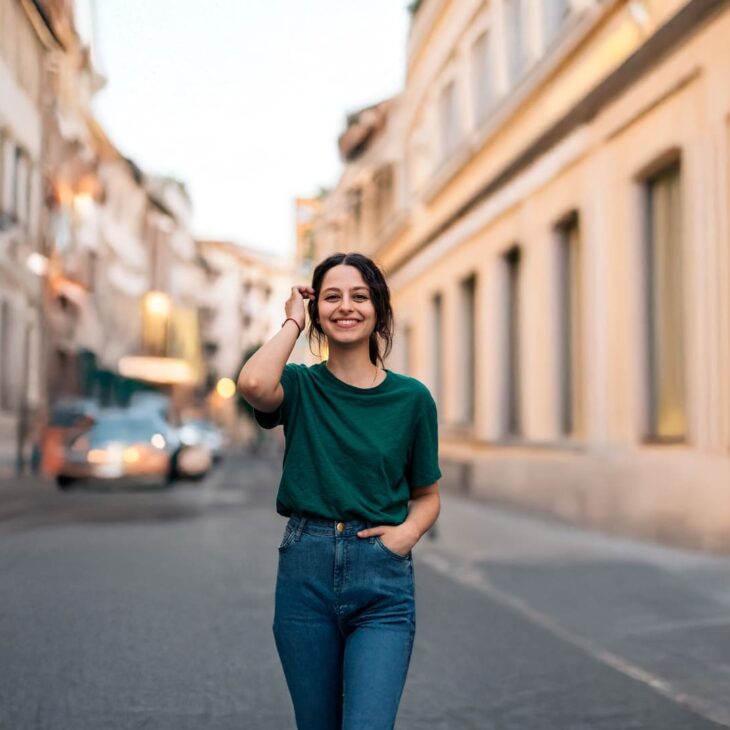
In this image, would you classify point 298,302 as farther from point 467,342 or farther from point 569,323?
point 467,342

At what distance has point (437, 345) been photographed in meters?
28.8

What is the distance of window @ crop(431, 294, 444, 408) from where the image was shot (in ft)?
93.2

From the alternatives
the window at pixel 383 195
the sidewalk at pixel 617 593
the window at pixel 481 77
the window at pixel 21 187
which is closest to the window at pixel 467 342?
the window at pixel 481 77

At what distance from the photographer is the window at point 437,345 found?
2841 centimetres

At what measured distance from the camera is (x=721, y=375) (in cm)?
1258

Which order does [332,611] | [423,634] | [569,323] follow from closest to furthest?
1. [332,611]
2. [423,634]
3. [569,323]

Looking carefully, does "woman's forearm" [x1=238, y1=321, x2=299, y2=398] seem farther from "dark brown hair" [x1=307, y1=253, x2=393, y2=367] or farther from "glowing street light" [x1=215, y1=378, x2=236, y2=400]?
"glowing street light" [x1=215, y1=378, x2=236, y2=400]

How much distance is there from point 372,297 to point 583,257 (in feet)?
46.2

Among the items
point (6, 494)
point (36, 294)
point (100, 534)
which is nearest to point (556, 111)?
point (100, 534)

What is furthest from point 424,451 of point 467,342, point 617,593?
point 467,342

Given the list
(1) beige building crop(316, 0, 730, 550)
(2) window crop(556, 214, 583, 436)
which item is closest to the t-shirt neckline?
(1) beige building crop(316, 0, 730, 550)

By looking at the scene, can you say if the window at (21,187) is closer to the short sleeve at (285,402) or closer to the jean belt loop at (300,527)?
the short sleeve at (285,402)

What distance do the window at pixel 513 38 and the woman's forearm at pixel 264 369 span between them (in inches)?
710

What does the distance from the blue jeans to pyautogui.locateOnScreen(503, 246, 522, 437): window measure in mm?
18238
